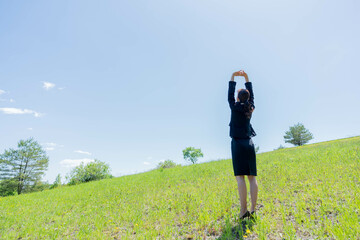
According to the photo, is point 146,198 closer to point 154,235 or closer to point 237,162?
point 154,235

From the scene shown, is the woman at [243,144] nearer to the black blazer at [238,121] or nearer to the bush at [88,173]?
the black blazer at [238,121]

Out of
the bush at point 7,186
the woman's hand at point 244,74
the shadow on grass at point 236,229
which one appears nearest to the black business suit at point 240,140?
the woman's hand at point 244,74

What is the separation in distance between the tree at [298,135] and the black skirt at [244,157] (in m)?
83.8

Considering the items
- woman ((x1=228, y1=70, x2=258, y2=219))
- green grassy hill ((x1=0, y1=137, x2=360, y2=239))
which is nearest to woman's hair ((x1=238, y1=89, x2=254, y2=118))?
woman ((x1=228, y1=70, x2=258, y2=219))

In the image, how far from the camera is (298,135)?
7412 cm

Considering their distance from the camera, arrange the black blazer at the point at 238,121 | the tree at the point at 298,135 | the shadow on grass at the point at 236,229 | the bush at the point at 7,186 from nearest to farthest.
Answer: the shadow on grass at the point at 236,229 < the black blazer at the point at 238,121 < the bush at the point at 7,186 < the tree at the point at 298,135

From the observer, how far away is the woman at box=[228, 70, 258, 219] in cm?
393

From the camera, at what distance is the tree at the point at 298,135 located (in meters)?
73.2

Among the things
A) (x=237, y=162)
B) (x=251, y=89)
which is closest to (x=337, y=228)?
(x=237, y=162)

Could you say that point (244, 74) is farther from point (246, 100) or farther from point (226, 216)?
point (226, 216)

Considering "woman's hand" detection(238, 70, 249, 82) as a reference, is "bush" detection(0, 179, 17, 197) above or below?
below

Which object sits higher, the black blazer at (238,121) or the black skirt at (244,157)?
the black blazer at (238,121)

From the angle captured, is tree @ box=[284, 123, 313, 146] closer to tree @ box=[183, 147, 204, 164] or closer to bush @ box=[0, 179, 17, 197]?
tree @ box=[183, 147, 204, 164]

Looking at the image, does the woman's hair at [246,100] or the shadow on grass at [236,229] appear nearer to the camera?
the shadow on grass at [236,229]
